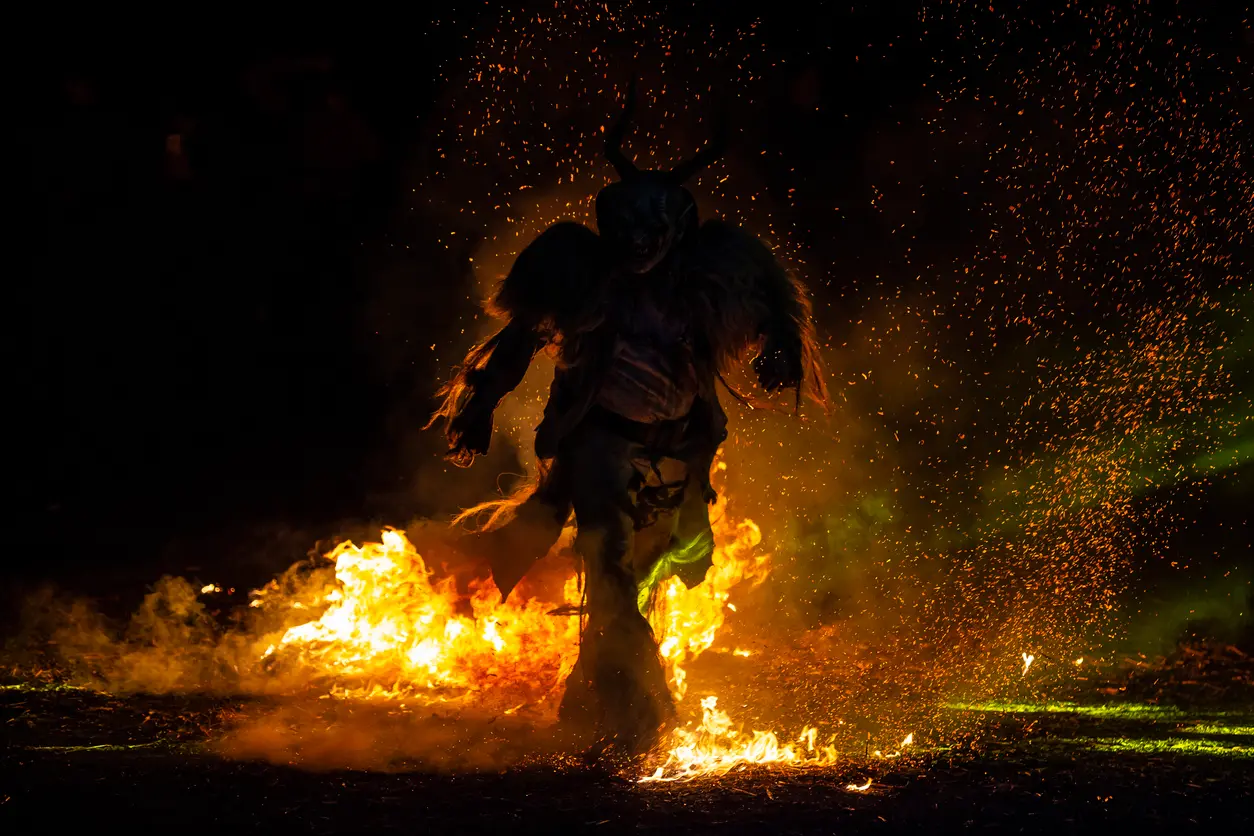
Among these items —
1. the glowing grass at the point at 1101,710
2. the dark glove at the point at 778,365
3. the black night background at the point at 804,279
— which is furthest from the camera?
the black night background at the point at 804,279

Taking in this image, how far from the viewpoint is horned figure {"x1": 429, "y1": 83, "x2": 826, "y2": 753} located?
203 inches

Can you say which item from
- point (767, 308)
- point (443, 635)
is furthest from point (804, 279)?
point (443, 635)

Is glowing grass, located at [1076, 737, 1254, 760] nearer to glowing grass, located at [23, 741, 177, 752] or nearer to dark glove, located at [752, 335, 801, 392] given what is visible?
dark glove, located at [752, 335, 801, 392]

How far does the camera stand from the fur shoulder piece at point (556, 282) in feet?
16.9

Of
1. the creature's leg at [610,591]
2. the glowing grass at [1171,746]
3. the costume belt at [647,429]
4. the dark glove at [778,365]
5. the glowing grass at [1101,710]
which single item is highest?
the dark glove at [778,365]

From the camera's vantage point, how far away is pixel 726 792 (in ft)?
14.0

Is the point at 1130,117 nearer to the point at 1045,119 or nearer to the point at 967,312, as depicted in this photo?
the point at 1045,119

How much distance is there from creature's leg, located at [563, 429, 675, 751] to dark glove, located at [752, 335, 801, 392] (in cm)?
70

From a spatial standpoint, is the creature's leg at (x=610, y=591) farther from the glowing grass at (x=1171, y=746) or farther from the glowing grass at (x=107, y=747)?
the glowing grass at (x=1171, y=746)

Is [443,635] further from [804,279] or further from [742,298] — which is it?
[804,279]

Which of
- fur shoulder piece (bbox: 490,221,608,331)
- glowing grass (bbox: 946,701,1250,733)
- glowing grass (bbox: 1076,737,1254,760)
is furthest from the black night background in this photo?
fur shoulder piece (bbox: 490,221,608,331)

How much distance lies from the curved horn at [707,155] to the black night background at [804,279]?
2.52m

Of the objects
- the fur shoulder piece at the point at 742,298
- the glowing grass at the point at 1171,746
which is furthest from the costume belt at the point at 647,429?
the glowing grass at the point at 1171,746

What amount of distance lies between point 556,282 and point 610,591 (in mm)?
1354
